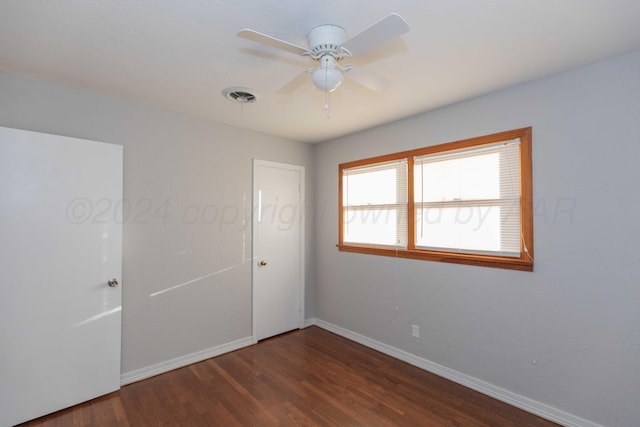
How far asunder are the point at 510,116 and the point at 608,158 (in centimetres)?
73

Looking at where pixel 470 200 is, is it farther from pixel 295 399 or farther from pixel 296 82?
pixel 295 399

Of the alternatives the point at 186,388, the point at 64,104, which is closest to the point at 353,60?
the point at 64,104

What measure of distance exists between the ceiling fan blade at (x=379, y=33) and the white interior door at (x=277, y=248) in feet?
7.86

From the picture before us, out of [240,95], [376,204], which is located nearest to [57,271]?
[240,95]

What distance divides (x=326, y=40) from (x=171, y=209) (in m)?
2.29

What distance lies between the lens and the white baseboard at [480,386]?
7.12ft

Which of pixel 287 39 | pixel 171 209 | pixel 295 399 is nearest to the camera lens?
pixel 287 39

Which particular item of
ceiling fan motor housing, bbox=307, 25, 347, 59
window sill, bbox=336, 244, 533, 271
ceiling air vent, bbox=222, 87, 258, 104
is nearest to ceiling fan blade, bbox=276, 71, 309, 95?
ceiling fan motor housing, bbox=307, 25, 347, 59

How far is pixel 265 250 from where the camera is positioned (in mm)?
3775

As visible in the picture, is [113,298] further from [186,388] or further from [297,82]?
[297,82]

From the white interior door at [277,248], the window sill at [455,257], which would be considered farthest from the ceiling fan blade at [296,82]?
the window sill at [455,257]

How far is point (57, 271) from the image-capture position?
7.59 feet

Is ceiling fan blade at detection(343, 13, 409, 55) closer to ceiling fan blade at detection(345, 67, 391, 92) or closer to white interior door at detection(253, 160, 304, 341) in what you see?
ceiling fan blade at detection(345, 67, 391, 92)

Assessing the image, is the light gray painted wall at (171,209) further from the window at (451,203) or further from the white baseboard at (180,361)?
the window at (451,203)
